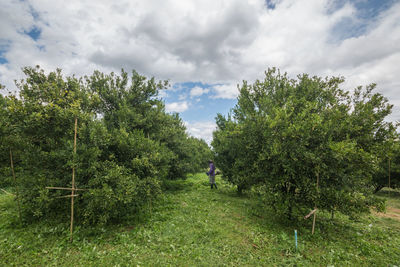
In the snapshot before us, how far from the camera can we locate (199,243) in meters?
6.52

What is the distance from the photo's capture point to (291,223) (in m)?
8.58

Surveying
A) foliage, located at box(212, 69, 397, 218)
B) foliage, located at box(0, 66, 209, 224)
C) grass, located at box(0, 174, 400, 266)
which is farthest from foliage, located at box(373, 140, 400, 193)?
foliage, located at box(0, 66, 209, 224)

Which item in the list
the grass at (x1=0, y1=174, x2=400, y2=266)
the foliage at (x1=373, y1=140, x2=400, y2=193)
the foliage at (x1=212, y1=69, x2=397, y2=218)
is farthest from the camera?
the foliage at (x1=373, y1=140, x2=400, y2=193)

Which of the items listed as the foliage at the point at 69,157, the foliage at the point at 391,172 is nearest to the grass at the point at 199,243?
the foliage at the point at 69,157

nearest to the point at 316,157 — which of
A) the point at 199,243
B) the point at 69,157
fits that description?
the point at 199,243

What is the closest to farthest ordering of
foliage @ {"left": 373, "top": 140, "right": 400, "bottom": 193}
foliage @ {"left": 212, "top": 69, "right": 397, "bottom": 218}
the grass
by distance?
the grass < foliage @ {"left": 212, "top": 69, "right": 397, "bottom": 218} < foliage @ {"left": 373, "top": 140, "right": 400, "bottom": 193}

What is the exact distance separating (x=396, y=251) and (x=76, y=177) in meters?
12.9

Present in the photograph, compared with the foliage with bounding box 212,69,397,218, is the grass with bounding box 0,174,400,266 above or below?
below

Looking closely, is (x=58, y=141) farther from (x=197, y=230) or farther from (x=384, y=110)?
(x=384, y=110)

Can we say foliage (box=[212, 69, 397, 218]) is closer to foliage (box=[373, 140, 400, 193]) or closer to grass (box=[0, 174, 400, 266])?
grass (box=[0, 174, 400, 266])

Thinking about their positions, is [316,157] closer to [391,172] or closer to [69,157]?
[69,157]

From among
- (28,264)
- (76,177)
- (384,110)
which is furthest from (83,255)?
(384,110)

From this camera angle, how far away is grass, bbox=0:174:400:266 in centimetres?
552

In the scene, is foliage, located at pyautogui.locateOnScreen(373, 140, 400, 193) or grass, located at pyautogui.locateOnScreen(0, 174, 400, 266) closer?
grass, located at pyautogui.locateOnScreen(0, 174, 400, 266)
